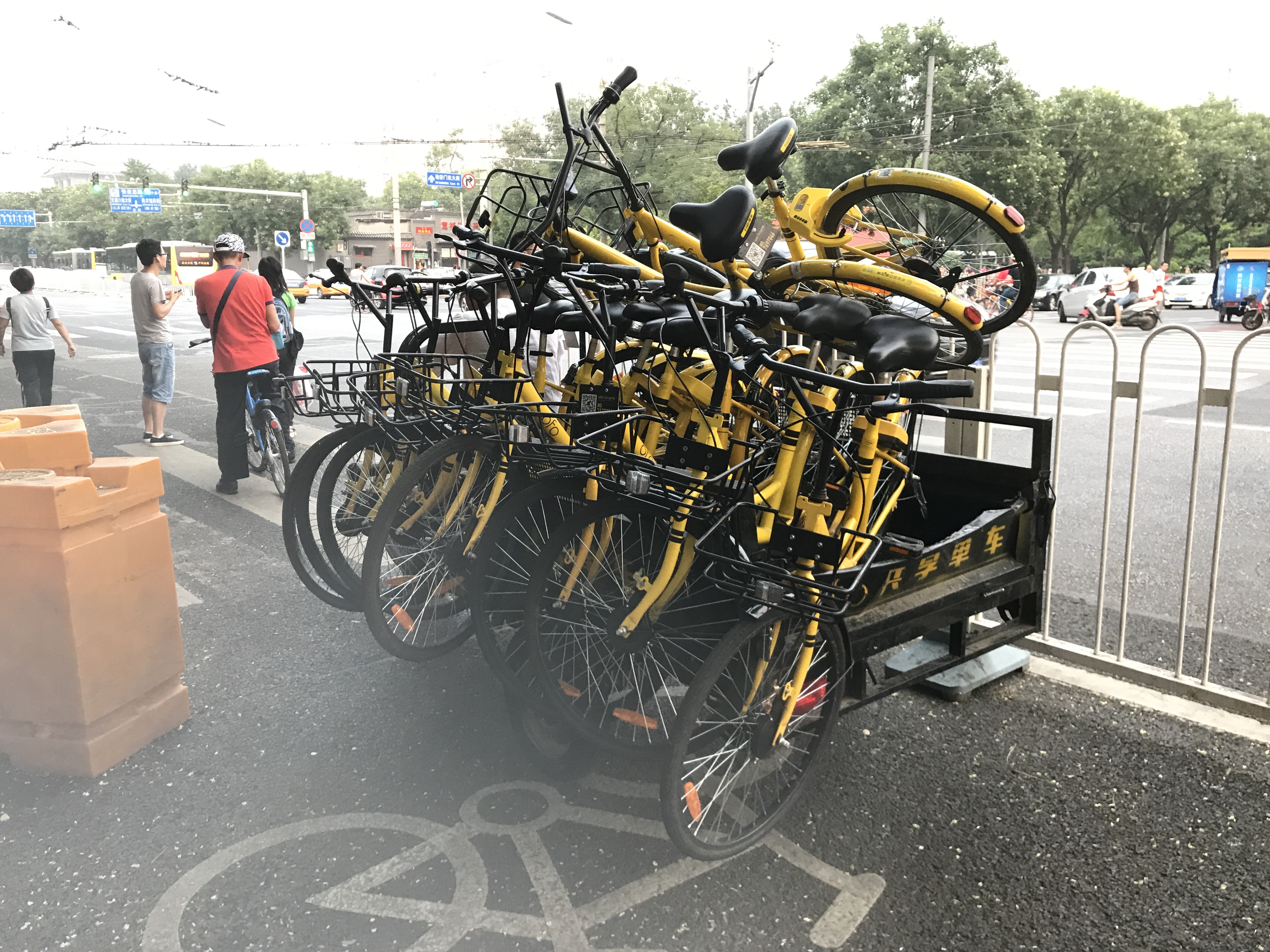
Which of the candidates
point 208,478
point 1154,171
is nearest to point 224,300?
point 208,478

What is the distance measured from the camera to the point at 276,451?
7.26 m

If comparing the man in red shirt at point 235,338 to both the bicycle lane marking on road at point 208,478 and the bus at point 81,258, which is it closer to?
the bicycle lane marking on road at point 208,478

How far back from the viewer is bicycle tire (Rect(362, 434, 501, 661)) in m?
3.49

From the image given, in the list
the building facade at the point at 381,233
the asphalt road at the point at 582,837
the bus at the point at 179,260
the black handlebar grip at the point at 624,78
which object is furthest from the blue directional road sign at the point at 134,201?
the asphalt road at the point at 582,837

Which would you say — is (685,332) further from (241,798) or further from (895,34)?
(895,34)

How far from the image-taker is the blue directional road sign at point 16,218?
53.6m

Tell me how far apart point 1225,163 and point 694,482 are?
170 feet

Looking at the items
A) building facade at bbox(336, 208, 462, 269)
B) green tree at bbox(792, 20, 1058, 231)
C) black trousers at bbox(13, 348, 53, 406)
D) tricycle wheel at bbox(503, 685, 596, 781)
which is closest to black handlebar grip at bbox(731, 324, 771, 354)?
tricycle wheel at bbox(503, 685, 596, 781)

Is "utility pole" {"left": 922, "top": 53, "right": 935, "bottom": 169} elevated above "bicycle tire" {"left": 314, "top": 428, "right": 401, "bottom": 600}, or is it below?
above

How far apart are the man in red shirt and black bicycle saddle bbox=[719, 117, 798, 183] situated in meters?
4.39

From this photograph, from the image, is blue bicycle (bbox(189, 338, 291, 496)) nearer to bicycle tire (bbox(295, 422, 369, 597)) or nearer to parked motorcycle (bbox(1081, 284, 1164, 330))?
bicycle tire (bbox(295, 422, 369, 597))

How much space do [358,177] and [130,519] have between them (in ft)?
285

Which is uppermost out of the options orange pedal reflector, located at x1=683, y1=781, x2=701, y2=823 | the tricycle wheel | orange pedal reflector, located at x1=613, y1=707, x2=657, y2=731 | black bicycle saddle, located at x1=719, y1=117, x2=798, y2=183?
black bicycle saddle, located at x1=719, y1=117, x2=798, y2=183

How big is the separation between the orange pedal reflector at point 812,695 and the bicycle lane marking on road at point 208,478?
448 cm
